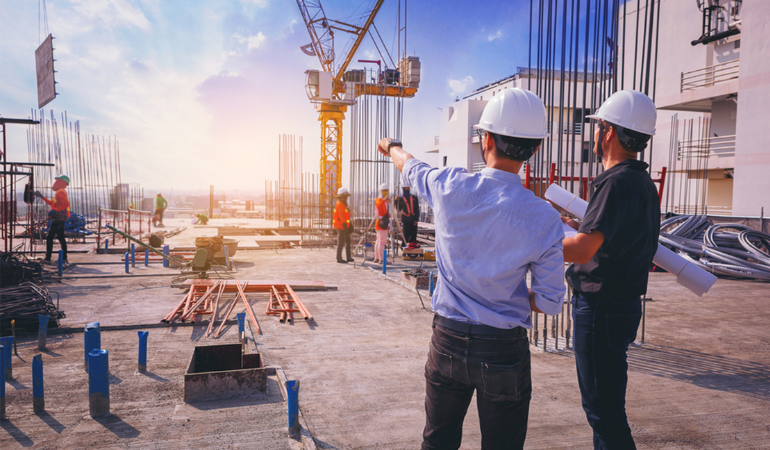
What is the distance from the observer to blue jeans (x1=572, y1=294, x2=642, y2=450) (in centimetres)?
215

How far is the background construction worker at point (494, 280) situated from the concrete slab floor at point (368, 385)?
142cm

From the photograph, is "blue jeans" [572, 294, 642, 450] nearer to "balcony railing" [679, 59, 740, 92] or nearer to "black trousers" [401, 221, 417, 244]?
"black trousers" [401, 221, 417, 244]

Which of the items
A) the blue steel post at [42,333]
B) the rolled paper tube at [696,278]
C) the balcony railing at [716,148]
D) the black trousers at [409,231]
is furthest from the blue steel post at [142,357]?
the balcony railing at [716,148]

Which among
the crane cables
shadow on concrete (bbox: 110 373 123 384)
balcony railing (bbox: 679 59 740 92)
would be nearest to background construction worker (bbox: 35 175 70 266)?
shadow on concrete (bbox: 110 373 123 384)

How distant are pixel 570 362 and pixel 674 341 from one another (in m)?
1.70

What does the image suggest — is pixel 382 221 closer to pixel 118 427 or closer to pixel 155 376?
pixel 155 376

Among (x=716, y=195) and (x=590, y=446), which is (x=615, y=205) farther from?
(x=716, y=195)

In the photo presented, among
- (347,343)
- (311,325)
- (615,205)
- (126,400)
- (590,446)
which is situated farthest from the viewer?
(311,325)

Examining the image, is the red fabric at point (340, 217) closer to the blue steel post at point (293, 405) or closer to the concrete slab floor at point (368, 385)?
the concrete slab floor at point (368, 385)

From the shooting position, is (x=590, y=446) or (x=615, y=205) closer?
(x=615, y=205)

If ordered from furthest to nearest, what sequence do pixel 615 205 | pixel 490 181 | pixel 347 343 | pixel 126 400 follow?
pixel 347 343 < pixel 126 400 < pixel 615 205 < pixel 490 181

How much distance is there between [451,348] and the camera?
1715mm

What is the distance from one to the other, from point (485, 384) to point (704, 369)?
392 centimetres

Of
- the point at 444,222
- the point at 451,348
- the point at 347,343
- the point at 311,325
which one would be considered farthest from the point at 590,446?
the point at 311,325
